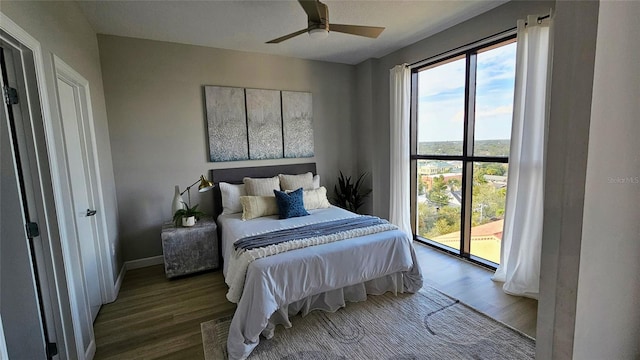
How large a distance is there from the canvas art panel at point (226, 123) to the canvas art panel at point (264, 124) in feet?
0.30

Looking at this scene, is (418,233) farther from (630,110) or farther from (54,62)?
Answer: (54,62)

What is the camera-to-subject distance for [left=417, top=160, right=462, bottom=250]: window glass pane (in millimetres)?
3475

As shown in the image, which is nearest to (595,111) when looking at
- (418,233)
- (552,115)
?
(552,115)

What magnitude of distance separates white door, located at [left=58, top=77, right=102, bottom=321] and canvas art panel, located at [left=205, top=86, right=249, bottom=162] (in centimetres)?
140

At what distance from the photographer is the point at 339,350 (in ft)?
6.54

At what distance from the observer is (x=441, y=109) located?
11.7 ft

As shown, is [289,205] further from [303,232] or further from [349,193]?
[349,193]

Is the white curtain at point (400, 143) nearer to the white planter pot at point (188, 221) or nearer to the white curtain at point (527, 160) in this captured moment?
the white curtain at point (527, 160)

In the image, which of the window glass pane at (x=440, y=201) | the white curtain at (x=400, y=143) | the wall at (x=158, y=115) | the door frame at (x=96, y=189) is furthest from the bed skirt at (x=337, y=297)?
the wall at (x=158, y=115)

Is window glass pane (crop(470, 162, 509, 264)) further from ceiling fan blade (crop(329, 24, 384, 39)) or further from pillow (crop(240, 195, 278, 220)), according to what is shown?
pillow (crop(240, 195, 278, 220))

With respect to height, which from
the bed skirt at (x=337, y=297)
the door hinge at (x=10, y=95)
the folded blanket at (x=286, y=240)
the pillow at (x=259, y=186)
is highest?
the door hinge at (x=10, y=95)

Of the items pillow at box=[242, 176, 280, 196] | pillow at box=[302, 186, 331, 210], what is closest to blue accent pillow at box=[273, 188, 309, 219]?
pillow at box=[302, 186, 331, 210]

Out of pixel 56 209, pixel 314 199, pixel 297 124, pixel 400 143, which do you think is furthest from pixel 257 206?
pixel 400 143

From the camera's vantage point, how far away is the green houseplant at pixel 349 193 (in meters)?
4.40
